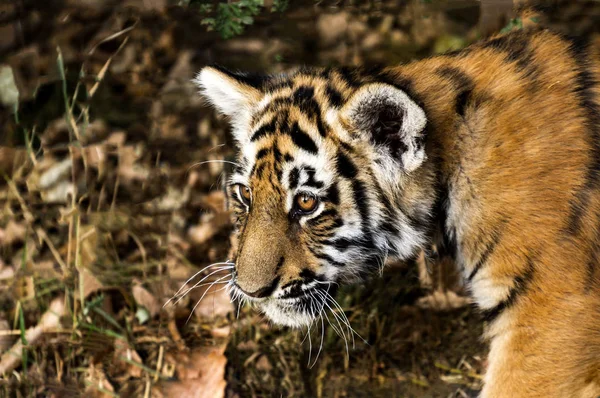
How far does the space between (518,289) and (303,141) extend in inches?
32.6

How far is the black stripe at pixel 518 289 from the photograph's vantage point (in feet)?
7.61

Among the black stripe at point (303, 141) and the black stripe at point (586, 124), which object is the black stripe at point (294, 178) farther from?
the black stripe at point (586, 124)

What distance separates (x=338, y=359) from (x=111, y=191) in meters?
1.53

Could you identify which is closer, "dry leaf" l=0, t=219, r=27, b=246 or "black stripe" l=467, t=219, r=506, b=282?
"black stripe" l=467, t=219, r=506, b=282

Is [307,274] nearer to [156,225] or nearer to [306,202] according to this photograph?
[306,202]

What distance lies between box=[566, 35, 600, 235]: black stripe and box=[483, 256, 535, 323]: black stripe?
0.16 m

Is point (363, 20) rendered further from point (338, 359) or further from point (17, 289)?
point (17, 289)

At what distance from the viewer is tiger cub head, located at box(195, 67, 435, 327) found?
8.14ft

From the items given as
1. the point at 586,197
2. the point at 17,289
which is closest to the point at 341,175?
the point at 586,197

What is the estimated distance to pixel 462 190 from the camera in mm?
2482

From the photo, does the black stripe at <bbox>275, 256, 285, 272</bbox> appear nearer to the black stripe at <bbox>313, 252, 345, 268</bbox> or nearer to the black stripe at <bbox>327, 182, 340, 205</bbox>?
the black stripe at <bbox>313, 252, 345, 268</bbox>

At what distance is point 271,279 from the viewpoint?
248 centimetres

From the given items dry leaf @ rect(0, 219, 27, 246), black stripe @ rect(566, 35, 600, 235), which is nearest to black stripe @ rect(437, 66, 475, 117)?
black stripe @ rect(566, 35, 600, 235)

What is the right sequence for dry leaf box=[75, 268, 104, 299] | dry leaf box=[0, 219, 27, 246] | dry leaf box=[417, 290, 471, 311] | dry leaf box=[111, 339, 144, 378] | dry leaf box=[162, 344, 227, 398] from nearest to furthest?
dry leaf box=[162, 344, 227, 398] < dry leaf box=[111, 339, 144, 378] < dry leaf box=[75, 268, 104, 299] < dry leaf box=[417, 290, 471, 311] < dry leaf box=[0, 219, 27, 246]
